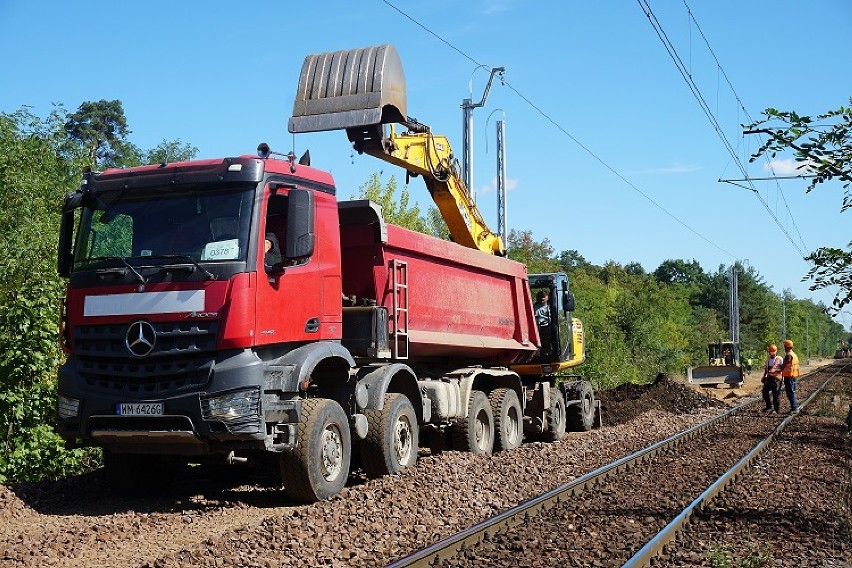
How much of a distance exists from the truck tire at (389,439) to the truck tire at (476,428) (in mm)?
2077

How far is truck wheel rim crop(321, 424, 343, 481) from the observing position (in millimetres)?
9125

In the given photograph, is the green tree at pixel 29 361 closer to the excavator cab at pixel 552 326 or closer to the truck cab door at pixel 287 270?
the truck cab door at pixel 287 270

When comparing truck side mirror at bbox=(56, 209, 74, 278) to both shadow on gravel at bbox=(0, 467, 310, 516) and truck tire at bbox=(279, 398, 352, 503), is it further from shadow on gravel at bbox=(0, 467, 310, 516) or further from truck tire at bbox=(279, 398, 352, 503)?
truck tire at bbox=(279, 398, 352, 503)

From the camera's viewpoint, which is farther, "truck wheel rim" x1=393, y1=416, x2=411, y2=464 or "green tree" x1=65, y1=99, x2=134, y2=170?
"green tree" x1=65, y1=99, x2=134, y2=170

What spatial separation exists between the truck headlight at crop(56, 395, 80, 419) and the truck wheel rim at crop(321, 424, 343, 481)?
93.1 inches

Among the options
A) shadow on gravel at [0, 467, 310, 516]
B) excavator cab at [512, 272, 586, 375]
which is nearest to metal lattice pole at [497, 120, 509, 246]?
excavator cab at [512, 272, 586, 375]

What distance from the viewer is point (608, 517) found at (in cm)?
878

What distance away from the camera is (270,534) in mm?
7340

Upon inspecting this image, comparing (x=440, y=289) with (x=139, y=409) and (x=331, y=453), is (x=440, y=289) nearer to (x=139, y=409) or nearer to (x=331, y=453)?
(x=331, y=453)

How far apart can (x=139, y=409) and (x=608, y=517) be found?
4598 mm

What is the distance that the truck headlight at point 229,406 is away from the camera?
8.10 meters

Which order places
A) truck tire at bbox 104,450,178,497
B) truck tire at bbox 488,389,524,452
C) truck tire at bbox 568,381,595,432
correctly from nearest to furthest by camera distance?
1. truck tire at bbox 104,450,178,497
2. truck tire at bbox 488,389,524,452
3. truck tire at bbox 568,381,595,432

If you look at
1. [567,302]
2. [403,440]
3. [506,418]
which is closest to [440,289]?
[403,440]

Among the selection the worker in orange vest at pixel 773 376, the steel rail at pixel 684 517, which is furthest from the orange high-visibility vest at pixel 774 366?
the steel rail at pixel 684 517
